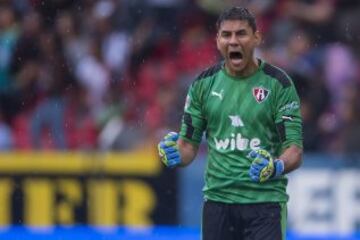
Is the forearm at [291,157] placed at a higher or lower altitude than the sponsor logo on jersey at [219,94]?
lower

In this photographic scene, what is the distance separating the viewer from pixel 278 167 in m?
7.56

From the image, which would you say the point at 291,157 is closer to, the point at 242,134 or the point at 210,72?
the point at 242,134

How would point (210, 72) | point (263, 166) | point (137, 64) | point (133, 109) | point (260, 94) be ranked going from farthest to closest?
point (137, 64) < point (133, 109) < point (210, 72) < point (260, 94) < point (263, 166)

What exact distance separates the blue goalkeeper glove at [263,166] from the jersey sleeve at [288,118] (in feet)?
0.80

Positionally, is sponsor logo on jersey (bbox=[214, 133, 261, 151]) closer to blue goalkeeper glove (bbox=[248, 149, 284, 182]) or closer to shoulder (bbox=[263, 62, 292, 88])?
blue goalkeeper glove (bbox=[248, 149, 284, 182])

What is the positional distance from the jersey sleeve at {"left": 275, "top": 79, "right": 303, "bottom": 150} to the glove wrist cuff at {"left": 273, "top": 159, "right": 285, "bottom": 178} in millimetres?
197

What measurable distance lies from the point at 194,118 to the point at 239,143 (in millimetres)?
371

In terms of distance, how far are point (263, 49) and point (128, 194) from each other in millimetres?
2184

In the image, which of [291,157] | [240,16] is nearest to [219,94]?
[240,16]

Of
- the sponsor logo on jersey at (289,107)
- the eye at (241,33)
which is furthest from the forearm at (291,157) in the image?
the eye at (241,33)

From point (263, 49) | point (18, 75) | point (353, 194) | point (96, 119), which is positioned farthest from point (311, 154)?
point (18, 75)

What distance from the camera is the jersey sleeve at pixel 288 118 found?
775cm

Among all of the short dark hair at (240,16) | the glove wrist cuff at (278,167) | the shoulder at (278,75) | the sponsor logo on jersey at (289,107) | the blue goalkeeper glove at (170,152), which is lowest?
the glove wrist cuff at (278,167)

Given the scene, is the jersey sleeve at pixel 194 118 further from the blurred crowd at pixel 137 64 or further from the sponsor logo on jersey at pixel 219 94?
the blurred crowd at pixel 137 64
